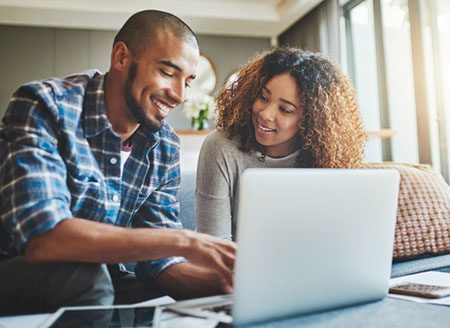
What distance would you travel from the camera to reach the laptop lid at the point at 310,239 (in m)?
0.66

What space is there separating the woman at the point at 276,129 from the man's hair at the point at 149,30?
0.39m

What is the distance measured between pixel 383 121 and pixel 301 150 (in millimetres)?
2370

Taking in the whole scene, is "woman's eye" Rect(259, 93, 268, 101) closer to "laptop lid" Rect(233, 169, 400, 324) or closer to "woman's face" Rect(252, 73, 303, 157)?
"woman's face" Rect(252, 73, 303, 157)

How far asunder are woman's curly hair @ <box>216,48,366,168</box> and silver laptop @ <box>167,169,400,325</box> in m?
0.69

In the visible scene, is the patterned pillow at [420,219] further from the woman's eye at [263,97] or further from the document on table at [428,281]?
the woman's eye at [263,97]

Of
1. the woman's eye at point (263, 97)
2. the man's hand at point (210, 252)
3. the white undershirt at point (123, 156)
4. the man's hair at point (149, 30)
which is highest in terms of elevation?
the man's hair at point (149, 30)

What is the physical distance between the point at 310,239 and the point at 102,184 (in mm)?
520

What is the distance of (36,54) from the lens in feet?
15.4

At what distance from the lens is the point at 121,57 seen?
1.18 metres

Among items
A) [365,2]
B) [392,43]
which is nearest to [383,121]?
[392,43]

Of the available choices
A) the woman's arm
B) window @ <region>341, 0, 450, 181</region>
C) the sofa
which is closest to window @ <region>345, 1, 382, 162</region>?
window @ <region>341, 0, 450, 181</region>

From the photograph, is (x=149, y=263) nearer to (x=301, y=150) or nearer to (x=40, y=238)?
(x=40, y=238)

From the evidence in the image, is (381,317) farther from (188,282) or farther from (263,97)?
(263,97)

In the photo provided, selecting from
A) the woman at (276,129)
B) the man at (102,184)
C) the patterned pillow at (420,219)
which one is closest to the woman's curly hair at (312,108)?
the woman at (276,129)
